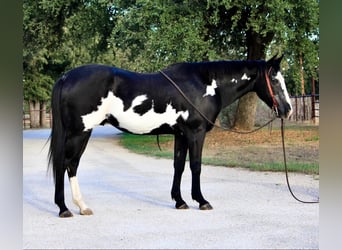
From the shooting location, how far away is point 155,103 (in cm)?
208

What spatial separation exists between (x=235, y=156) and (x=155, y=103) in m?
0.78

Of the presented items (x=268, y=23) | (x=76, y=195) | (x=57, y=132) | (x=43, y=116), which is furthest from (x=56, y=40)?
(x=268, y=23)

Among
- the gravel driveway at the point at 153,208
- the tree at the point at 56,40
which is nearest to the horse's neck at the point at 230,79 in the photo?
the gravel driveway at the point at 153,208

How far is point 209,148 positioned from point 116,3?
1150mm

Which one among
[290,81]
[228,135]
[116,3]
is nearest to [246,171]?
[228,135]

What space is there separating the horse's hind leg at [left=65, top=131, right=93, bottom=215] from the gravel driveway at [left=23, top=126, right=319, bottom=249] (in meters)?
0.07

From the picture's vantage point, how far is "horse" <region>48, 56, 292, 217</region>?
1986 millimetres

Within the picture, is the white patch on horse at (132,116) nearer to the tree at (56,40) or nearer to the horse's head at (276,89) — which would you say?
the tree at (56,40)

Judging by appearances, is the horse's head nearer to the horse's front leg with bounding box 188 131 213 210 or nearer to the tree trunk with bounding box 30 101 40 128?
the horse's front leg with bounding box 188 131 213 210

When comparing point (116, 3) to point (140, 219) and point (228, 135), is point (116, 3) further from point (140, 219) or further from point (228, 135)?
point (140, 219)

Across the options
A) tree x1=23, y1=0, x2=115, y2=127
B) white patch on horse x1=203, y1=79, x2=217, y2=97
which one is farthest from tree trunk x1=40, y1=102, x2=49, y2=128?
white patch on horse x1=203, y1=79, x2=217, y2=97

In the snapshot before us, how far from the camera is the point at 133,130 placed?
2123 mm

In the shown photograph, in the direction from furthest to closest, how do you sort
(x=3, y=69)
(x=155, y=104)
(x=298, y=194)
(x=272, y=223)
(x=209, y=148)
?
1. (x=209, y=148)
2. (x=298, y=194)
3. (x=155, y=104)
4. (x=272, y=223)
5. (x=3, y=69)

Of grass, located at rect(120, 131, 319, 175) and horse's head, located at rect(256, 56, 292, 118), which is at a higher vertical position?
horse's head, located at rect(256, 56, 292, 118)
